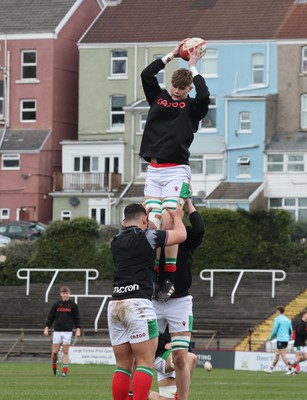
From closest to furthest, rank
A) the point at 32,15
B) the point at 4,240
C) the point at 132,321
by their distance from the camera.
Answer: the point at 132,321, the point at 4,240, the point at 32,15

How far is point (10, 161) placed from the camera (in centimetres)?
8575

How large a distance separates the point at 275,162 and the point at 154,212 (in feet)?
212

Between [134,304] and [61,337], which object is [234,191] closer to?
[61,337]

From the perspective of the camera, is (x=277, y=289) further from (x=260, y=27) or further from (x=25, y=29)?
(x=25, y=29)

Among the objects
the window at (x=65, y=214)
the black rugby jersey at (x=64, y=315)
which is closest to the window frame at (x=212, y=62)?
the window at (x=65, y=214)

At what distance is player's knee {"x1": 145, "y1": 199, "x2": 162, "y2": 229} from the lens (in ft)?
52.0

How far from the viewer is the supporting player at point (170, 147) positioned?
15.8 meters

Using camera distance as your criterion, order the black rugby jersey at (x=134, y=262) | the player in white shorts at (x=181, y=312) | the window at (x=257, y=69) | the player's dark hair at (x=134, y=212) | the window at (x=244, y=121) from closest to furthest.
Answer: the black rugby jersey at (x=134, y=262)
the player's dark hair at (x=134, y=212)
the player in white shorts at (x=181, y=312)
the window at (x=244, y=121)
the window at (x=257, y=69)

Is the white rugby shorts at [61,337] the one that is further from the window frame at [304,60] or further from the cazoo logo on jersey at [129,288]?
the window frame at [304,60]

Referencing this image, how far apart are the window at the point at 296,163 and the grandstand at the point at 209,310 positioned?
19.3 m

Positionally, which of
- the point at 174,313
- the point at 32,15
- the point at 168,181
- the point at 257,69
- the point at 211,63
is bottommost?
the point at 174,313

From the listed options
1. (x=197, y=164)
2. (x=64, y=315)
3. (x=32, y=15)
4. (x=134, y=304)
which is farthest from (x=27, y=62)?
(x=134, y=304)

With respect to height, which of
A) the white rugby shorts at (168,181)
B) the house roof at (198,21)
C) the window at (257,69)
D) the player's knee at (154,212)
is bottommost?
the player's knee at (154,212)

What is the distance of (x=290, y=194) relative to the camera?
261 ft
